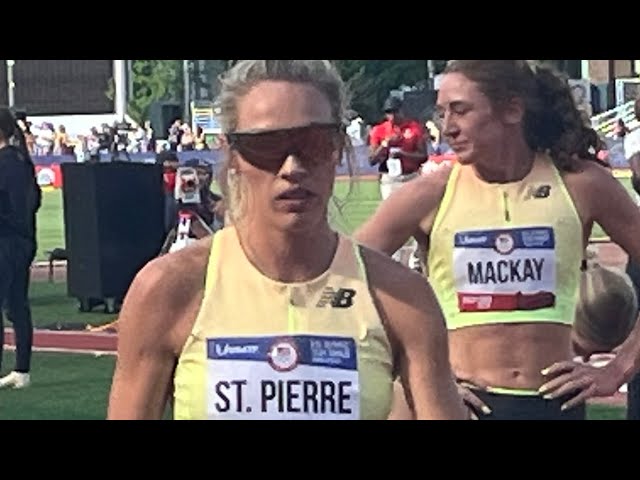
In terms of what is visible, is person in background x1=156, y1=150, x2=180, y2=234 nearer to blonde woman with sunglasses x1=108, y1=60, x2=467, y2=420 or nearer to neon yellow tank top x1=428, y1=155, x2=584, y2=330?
neon yellow tank top x1=428, y1=155, x2=584, y2=330

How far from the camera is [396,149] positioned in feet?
50.2

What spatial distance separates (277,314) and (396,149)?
12477mm

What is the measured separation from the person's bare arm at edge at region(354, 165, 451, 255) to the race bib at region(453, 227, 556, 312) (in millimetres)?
99

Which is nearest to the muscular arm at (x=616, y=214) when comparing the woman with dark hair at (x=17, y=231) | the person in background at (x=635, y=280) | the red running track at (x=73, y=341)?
the person in background at (x=635, y=280)

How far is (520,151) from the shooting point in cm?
437

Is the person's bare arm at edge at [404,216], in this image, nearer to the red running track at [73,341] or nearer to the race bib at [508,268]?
the race bib at [508,268]

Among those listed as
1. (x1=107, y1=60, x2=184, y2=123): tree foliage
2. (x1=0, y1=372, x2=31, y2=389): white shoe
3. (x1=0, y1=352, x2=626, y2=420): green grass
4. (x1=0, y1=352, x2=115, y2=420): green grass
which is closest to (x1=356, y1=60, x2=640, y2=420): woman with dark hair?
(x1=0, y1=352, x2=626, y2=420): green grass

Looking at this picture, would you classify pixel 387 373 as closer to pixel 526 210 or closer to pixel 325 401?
pixel 325 401

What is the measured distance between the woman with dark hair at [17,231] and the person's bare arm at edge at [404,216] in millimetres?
4989

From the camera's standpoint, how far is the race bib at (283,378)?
2.86 m

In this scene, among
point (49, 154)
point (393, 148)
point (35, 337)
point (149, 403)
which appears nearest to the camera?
point (149, 403)
